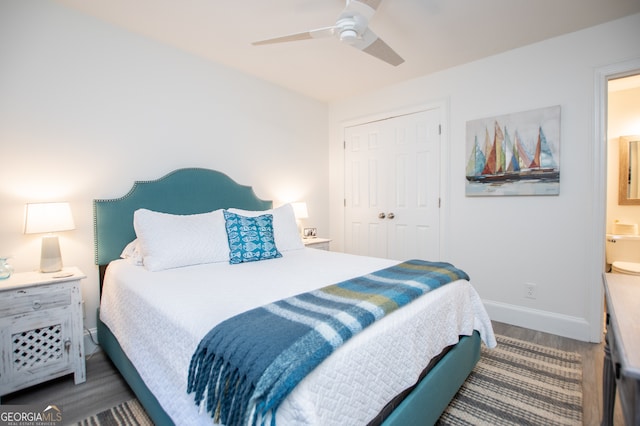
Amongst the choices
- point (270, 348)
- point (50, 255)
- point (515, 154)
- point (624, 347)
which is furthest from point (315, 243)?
point (624, 347)

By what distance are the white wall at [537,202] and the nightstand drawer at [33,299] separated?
319 cm

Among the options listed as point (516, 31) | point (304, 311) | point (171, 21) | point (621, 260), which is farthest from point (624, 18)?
point (171, 21)

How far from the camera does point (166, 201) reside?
8.60 feet

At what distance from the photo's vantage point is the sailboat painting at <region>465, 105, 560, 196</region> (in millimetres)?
2633

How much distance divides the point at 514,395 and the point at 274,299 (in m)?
1.52

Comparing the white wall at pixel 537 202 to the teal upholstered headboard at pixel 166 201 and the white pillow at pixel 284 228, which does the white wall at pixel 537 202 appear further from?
the teal upholstered headboard at pixel 166 201

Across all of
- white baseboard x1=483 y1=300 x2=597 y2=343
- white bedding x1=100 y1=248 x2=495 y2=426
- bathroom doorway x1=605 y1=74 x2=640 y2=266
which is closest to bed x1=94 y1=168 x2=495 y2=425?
white bedding x1=100 y1=248 x2=495 y2=426

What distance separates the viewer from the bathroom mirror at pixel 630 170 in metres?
3.57

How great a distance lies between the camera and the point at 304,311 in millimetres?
1245

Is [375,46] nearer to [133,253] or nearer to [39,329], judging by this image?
[133,253]

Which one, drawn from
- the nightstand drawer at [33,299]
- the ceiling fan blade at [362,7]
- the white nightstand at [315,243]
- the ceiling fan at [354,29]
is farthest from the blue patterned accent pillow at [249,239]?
the ceiling fan blade at [362,7]

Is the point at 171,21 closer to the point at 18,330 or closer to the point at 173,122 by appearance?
the point at 173,122

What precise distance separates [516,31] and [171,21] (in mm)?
2690

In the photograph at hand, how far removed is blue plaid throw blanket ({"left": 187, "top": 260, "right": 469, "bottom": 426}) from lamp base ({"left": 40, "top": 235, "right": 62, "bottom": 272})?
1.55 meters
